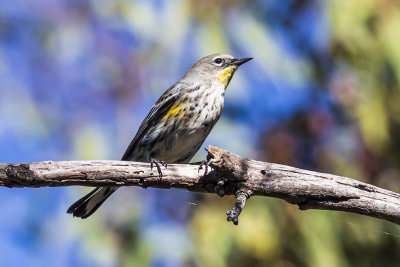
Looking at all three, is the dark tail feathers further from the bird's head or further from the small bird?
the bird's head

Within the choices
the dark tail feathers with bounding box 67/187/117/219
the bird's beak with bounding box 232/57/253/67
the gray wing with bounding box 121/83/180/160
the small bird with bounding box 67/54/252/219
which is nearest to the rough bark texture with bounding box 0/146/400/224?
the dark tail feathers with bounding box 67/187/117/219

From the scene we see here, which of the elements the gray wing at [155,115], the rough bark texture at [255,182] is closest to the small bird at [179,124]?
the gray wing at [155,115]

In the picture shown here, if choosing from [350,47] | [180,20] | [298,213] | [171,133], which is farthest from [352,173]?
[180,20]

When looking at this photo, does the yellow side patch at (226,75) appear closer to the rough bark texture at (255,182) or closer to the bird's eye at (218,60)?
the bird's eye at (218,60)

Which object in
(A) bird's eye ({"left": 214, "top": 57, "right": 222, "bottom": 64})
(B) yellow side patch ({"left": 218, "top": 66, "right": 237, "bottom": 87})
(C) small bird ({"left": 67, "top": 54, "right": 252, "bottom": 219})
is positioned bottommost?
(C) small bird ({"left": 67, "top": 54, "right": 252, "bottom": 219})

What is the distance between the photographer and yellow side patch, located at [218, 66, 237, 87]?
5.71m

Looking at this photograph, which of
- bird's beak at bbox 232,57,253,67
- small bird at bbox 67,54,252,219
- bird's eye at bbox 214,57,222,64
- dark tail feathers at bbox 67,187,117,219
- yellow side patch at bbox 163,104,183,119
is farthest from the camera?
bird's eye at bbox 214,57,222,64

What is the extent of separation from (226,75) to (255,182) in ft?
7.34

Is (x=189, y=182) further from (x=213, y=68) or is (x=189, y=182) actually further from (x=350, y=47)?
(x=350, y=47)

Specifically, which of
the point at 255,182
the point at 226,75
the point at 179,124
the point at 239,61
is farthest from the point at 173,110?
the point at 255,182

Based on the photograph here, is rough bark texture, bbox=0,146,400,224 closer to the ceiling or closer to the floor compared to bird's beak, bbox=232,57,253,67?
closer to the floor

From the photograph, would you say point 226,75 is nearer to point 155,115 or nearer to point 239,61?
point 239,61

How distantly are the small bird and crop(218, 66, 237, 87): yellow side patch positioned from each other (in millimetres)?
57

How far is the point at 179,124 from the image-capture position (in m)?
5.20
